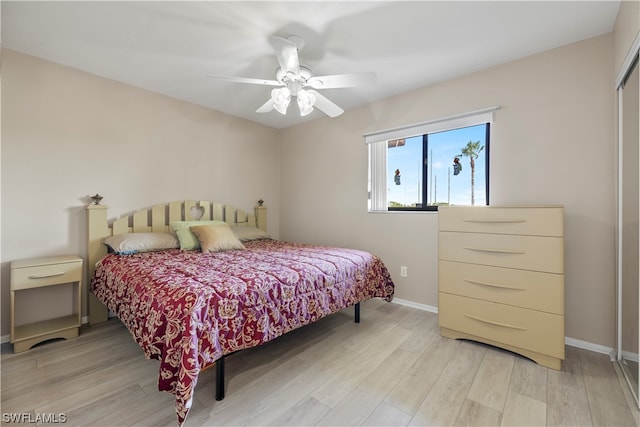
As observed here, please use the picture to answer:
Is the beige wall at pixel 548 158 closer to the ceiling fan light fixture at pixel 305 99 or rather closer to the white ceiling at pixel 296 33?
the white ceiling at pixel 296 33

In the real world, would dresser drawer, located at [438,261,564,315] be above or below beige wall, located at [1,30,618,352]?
below

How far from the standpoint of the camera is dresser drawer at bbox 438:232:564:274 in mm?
1837

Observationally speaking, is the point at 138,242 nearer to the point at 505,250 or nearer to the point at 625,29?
the point at 505,250

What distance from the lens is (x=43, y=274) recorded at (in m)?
2.10

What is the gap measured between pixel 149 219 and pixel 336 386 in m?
2.56

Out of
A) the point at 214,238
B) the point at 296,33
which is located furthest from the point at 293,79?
the point at 214,238

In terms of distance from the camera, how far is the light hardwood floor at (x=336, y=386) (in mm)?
1411

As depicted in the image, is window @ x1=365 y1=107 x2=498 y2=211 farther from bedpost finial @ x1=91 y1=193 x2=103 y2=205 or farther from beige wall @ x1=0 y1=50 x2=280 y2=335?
bedpost finial @ x1=91 y1=193 x2=103 y2=205

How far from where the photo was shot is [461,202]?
2812 mm

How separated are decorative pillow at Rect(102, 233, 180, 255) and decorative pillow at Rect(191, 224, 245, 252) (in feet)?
0.86

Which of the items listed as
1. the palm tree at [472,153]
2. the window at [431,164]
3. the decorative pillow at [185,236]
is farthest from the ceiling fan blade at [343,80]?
the decorative pillow at [185,236]

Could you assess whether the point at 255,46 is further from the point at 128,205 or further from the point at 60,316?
the point at 60,316

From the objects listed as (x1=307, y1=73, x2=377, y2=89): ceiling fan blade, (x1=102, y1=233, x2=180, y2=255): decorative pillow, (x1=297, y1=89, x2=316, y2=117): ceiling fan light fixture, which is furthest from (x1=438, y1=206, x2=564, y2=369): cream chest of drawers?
(x1=102, y1=233, x2=180, y2=255): decorative pillow

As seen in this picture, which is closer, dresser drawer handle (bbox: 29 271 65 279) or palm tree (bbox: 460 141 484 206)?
dresser drawer handle (bbox: 29 271 65 279)
